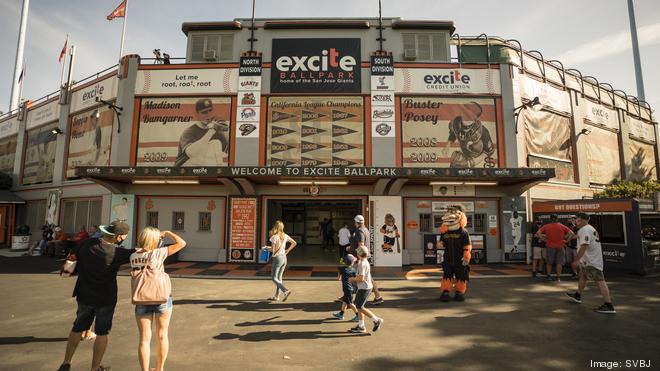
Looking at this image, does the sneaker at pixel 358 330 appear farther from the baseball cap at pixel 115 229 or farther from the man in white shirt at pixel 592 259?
the man in white shirt at pixel 592 259

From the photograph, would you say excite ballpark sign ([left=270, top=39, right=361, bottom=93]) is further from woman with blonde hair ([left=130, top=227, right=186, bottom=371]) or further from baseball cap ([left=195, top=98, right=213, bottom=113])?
woman with blonde hair ([left=130, top=227, right=186, bottom=371])

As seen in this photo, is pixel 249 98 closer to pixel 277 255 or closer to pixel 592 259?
pixel 277 255

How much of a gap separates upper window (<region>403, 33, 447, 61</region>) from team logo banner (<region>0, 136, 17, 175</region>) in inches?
1022

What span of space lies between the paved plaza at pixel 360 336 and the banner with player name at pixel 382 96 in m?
7.30

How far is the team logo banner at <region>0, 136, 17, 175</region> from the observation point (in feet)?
64.0

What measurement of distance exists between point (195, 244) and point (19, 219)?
Answer: 587 inches

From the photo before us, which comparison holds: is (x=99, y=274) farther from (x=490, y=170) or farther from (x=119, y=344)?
(x=490, y=170)

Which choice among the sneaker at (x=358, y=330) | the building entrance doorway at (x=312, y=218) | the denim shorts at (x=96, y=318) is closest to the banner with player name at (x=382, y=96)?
the building entrance doorway at (x=312, y=218)

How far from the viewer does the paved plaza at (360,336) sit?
3916 mm

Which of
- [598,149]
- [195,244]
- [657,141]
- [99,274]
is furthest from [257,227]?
[657,141]

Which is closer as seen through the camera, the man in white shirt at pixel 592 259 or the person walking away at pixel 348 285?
the person walking away at pixel 348 285

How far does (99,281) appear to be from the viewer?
11.4ft

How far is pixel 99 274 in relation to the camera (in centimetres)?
346

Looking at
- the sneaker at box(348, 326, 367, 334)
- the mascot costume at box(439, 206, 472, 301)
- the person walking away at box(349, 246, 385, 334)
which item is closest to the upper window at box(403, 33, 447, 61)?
the mascot costume at box(439, 206, 472, 301)
